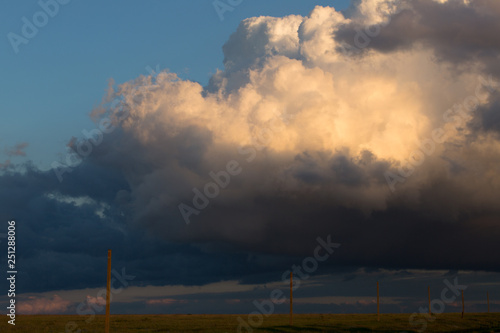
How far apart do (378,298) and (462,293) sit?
4122 centimetres

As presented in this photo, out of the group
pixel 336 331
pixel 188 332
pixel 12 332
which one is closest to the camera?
pixel 12 332

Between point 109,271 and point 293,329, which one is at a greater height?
point 109,271

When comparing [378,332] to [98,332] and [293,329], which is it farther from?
[98,332]

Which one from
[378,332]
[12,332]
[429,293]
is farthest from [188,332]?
[429,293]

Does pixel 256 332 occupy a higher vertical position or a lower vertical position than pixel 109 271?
lower

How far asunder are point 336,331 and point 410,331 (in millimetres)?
10362

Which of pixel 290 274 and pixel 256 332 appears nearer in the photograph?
pixel 256 332

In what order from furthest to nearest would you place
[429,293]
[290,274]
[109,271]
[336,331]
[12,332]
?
[429,293], [290,274], [336,331], [12,332], [109,271]

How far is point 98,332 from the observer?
6019 centimetres

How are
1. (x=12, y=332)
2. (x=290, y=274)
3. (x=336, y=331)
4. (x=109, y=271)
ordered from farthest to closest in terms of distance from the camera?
(x=290, y=274)
(x=336, y=331)
(x=12, y=332)
(x=109, y=271)

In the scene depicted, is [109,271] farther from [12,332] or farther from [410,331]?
[410,331]

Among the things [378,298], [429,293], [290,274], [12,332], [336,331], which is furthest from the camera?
[429,293]

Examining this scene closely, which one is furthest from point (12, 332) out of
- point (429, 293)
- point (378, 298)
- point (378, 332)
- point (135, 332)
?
point (429, 293)

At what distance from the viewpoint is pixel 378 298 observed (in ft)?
335
